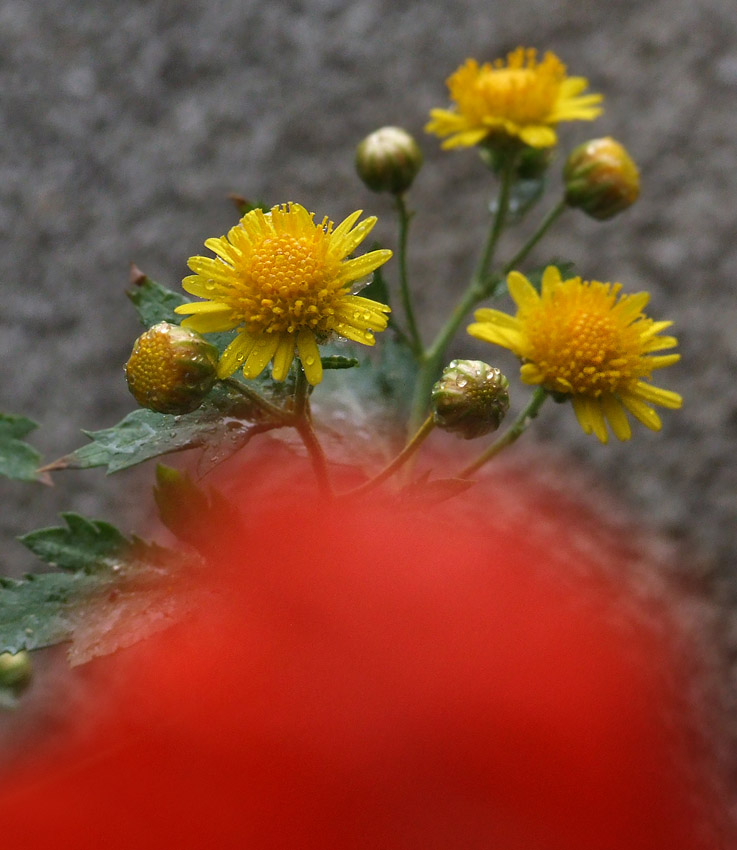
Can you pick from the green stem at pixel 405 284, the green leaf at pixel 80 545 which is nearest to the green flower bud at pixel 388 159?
the green stem at pixel 405 284

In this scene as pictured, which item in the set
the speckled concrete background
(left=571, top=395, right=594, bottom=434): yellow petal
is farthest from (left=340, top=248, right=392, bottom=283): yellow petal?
the speckled concrete background

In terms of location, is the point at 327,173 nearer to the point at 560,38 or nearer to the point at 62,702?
the point at 560,38

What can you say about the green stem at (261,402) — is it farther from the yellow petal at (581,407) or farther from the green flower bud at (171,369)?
the yellow petal at (581,407)

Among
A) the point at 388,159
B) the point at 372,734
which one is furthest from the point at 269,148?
the point at 372,734

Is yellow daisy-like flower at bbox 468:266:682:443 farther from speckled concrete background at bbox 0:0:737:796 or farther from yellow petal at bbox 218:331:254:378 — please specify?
speckled concrete background at bbox 0:0:737:796

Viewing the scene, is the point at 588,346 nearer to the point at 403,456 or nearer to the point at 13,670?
the point at 403,456

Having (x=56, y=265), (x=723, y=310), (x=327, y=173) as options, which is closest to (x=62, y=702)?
(x=56, y=265)
